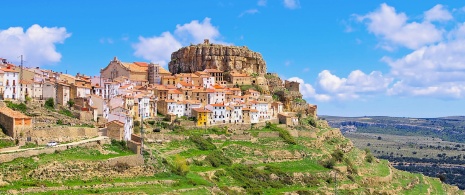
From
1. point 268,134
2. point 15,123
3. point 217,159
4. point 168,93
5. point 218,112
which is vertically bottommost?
point 217,159

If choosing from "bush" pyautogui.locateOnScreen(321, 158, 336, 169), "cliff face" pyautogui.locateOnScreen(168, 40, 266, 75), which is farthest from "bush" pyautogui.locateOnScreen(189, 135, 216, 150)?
"cliff face" pyautogui.locateOnScreen(168, 40, 266, 75)

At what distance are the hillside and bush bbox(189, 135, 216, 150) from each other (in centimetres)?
10

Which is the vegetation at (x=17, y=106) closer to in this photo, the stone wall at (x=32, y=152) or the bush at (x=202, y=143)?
the stone wall at (x=32, y=152)

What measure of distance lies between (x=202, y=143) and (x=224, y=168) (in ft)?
16.4

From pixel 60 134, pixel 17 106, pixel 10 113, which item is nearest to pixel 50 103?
pixel 17 106

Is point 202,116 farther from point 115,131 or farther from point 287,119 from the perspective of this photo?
point 115,131

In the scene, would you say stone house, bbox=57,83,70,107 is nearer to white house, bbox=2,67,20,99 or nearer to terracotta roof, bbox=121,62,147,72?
white house, bbox=2,67,20,99

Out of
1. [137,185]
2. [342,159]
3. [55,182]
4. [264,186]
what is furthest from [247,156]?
[55,182]

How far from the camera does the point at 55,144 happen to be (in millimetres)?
47281

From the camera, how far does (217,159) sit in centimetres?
5850

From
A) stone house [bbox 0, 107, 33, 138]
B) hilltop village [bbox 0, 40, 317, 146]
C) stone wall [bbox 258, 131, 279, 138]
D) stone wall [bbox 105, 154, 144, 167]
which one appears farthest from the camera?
stone wall [bbox 258, 131, 279, 138]

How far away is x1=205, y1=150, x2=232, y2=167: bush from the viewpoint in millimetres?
57438

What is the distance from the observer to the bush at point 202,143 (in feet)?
200

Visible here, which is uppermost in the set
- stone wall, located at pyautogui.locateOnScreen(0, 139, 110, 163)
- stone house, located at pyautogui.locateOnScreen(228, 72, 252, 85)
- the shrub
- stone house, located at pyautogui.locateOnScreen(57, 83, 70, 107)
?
stone house, located at pyautogui.locateOnScreen(228, 72, 252, 85)
